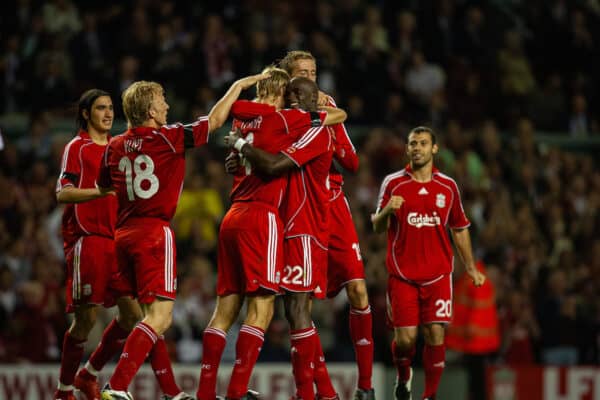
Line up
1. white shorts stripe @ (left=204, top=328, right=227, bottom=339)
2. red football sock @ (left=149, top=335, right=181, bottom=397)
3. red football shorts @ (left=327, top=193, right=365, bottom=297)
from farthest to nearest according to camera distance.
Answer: red football shorts @ (left=327, top=193, right=365, bottom=297), red football sock @ (left=149, top=335, right=181, bottom=397), white shorts stripe @ (left=204, top=328, right=227, bottom=339)

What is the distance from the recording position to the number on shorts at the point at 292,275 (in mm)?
8406

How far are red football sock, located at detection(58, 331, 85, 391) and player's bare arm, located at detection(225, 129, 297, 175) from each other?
198cm

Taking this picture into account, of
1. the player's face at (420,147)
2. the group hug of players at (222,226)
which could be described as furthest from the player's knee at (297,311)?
the player's face at (420,147)

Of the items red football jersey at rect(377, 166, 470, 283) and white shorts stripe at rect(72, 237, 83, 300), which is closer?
white shorts stripe at rect(72, 237, 83, 300)

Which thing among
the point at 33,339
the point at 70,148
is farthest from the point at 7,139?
the point at 70,148

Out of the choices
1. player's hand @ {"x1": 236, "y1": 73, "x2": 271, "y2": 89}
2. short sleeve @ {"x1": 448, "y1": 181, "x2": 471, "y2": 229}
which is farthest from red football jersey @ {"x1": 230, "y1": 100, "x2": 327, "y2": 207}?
short sleeve @ {"x1": 448, "y1": 181, "x2": 471, "y2": 229}

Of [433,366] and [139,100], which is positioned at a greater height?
[139,100]

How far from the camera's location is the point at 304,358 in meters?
8.35

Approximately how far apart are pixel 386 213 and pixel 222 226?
1.69m

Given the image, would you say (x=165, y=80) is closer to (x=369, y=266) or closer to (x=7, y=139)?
(x=7, y=139)

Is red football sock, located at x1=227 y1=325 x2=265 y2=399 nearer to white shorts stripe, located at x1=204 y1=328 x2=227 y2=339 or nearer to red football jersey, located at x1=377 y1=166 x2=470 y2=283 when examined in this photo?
white shorts stripe, located at x1=204 y1=328 x2=227 y2=339

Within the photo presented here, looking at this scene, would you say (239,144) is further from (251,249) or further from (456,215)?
(456,215)

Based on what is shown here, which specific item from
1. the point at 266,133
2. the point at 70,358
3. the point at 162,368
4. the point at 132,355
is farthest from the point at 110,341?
the point at 266,133

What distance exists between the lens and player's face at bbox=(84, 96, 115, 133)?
9008 millimetres
